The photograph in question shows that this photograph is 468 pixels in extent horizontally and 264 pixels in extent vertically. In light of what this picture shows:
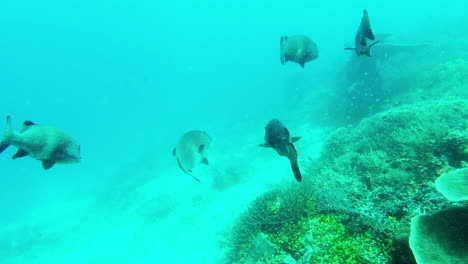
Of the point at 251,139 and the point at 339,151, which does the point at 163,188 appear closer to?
the point at 251,139

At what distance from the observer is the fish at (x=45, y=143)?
2.87 m

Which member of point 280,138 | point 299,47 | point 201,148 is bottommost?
point 201,148

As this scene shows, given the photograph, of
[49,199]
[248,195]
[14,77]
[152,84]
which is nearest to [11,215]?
[49,199]

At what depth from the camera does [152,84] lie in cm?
15150

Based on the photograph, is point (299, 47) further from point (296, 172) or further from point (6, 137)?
point (6, 137)

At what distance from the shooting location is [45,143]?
9.45 ft

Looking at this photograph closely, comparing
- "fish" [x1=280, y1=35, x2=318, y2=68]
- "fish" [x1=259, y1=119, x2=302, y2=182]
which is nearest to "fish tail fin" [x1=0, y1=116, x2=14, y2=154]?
"fish" [x1=259, y1=119, x2=302, y2=182]

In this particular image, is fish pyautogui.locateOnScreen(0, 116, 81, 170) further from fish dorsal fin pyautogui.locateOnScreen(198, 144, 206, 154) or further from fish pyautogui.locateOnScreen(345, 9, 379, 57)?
fish pyautogui.locateOnScreen(345, 9, 379, 57)

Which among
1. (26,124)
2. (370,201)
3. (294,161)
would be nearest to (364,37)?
(294,161)

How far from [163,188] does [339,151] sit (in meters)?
14.3

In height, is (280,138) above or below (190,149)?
above

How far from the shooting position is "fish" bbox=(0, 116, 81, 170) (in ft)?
9.43

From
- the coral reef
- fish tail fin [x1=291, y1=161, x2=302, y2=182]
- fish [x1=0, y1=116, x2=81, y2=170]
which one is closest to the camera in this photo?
fish tail fin [x1=291, y1=161, x2=302, y2=182]

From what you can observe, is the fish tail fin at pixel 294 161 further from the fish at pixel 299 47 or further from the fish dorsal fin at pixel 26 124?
the fish dorsal fin at pixel 26 124
